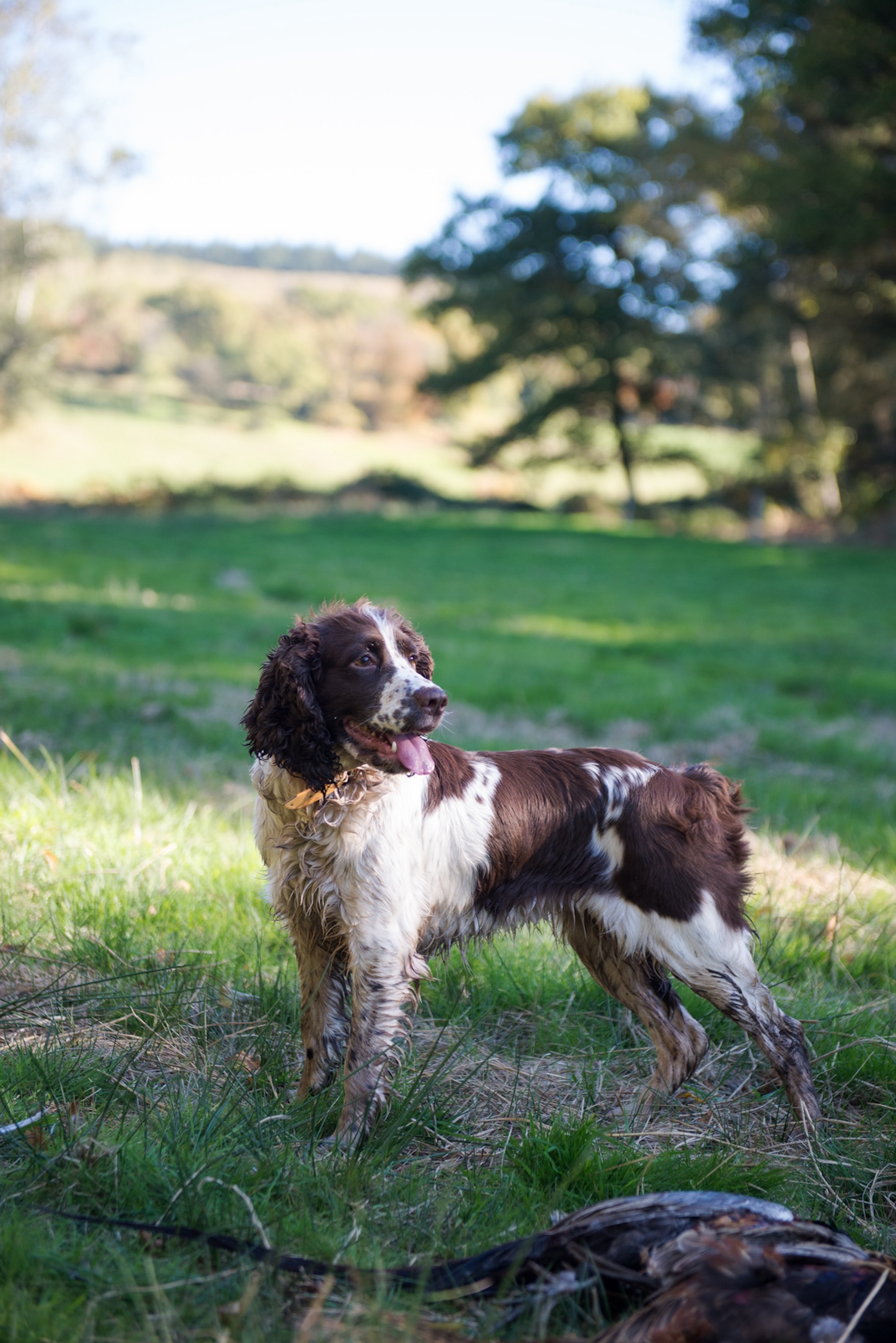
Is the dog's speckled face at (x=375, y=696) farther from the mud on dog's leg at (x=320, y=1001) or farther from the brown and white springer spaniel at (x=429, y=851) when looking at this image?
the mud on dog's leg at (x=320, y=1001)

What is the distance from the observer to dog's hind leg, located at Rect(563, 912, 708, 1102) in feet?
11.1

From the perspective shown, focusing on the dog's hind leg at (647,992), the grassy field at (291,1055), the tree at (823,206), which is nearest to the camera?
the grassy field at (291,1055)

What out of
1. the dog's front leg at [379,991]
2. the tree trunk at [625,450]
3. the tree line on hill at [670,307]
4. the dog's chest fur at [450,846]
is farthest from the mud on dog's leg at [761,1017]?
the tree trunk at [625,450]

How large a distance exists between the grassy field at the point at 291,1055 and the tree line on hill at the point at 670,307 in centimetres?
1808

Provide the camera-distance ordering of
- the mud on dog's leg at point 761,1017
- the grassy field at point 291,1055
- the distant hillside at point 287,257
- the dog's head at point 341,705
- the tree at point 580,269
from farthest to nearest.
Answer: the distant hillside at point 287,257
the tree at point 580,269
the mud on dog's leg at point 761,1017
the dog's head at point 341,705
the grassy field at point 291,1055

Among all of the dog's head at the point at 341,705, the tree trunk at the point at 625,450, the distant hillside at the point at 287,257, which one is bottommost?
the dog's head at the point at 341,705

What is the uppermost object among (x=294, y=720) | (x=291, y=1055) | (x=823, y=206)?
(x=823, y=206)

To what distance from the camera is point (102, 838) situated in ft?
14.8

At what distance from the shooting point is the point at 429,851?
3176 mm

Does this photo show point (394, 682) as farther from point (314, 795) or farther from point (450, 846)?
point (450, 846)

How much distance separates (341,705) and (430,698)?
11.9 inches

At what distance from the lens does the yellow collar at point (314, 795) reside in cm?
308

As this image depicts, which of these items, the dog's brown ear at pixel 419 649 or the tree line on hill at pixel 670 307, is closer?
the dog's brown ear at pixel 419 649

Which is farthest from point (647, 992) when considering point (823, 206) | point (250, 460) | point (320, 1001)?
point (250, 460)
